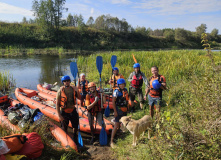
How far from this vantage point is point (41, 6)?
33.2 meters

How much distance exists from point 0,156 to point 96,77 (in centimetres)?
657

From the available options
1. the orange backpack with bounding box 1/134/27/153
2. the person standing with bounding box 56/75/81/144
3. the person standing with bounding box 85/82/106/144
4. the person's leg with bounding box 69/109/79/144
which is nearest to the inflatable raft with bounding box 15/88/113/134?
the person standing with bounding box 85/82/106/144

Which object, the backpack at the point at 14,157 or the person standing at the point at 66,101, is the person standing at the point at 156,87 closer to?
the person standing at the point at 66,101

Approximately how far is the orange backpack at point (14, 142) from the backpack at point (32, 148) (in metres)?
0.09

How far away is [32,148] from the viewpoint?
251cm

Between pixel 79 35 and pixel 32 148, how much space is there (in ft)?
116

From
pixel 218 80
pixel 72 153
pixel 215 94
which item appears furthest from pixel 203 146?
pixel 72 153

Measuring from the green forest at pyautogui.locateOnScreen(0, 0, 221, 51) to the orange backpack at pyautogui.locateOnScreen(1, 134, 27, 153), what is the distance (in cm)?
2620

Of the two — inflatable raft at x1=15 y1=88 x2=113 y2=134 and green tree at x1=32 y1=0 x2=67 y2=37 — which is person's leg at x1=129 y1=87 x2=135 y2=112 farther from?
green tree at x1=32 y1=0 x2=67 y2=37

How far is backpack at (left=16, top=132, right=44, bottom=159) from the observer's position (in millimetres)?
2466

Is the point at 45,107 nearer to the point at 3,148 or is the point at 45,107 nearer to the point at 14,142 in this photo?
the point at 14,142

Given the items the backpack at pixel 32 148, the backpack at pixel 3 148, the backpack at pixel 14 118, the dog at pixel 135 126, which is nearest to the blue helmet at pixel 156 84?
the dog at pixel 135 126

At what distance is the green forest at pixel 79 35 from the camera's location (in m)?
28.9

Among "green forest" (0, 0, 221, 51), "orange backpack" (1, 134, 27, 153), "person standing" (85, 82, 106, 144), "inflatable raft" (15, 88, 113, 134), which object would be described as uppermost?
"green forest" (0, 0, 221, 51)
